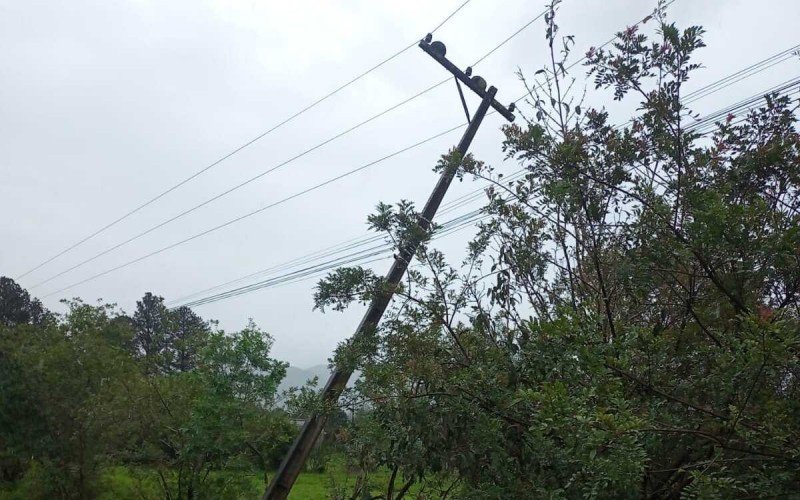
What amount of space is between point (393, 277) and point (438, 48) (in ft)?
15.2

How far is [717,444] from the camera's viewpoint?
8.80 feet

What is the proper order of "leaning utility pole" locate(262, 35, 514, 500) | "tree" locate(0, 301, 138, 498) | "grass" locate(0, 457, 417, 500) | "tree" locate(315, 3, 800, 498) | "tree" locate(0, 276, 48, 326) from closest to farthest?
"tree" locate(315, 3, 800, 498)
"leaning utility pole" locate(262, 35, 514, 500)
"grass" locate(0, 457, 417, 500)
"tree" locate(0, 301, 138, 498)
"tree" locate(0, 276, 48, 326)

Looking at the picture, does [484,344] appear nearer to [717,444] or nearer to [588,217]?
[588,217]

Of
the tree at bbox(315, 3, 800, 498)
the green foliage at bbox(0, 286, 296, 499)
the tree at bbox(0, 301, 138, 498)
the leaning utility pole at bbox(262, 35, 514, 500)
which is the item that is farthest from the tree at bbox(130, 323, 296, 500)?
the tree at bbox(315, 3, 800, 498)

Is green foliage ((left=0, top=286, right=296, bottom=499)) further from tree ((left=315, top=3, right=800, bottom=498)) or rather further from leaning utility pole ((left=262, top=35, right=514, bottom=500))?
tree ((left=315, top=3, right=800, bottom=498))

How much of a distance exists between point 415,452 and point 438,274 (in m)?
1.46

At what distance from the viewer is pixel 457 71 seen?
876 centimetres

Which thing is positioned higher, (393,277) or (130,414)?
(393,277)

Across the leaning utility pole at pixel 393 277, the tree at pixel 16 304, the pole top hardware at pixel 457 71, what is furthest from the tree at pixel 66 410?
the tree at pixel 16 304

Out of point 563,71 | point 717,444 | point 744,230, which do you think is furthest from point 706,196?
point 563,71

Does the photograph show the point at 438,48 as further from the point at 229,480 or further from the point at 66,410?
the point at 66,410

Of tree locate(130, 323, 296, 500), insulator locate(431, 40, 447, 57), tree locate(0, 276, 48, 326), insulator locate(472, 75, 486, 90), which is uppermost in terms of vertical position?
tree locate(0, 276, 48, 326)

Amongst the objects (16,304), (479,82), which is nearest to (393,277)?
(479,82)

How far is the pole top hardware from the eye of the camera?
8719 millimetres
